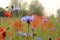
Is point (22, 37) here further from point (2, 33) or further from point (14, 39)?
point (2, 33)

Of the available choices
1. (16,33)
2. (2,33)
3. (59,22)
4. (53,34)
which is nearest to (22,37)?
(16,33)

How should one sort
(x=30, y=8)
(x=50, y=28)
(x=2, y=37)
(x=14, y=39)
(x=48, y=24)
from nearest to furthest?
1. (x=2, y=37)
2. (x=14, y=39)
3. (x=30, y=8)
4. (x=48, y=24)
5. (x=50, y=28)

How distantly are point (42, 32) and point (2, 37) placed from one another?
1.51m

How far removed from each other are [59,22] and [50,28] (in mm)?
1054

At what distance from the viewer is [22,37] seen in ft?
6.57

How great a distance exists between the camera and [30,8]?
1.94m

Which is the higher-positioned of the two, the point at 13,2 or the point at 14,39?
the point at 13,2

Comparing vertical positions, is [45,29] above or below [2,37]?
below

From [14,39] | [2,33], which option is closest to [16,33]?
[14,39]

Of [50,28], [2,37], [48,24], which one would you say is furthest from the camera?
[50,28]

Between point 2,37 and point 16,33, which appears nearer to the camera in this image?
point 2,37

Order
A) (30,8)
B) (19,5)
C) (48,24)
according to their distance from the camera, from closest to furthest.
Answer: (19,5)
(30,8)
(48,24)

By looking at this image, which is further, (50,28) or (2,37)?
(50,28)

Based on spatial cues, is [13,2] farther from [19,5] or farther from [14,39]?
[14,39]
